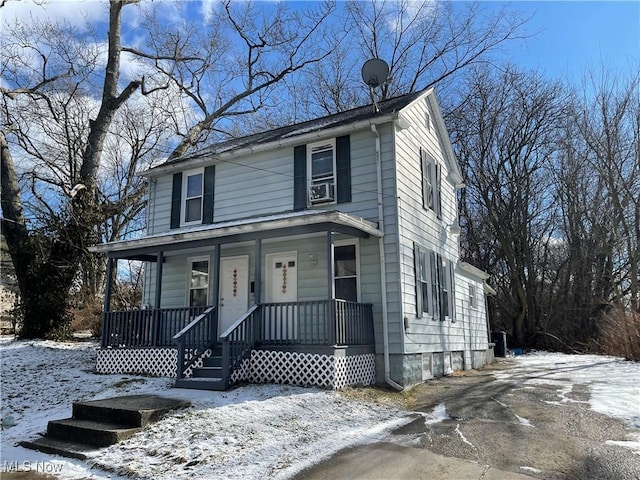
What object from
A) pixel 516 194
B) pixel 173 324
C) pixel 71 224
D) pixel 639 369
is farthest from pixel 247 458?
pixel 516 194

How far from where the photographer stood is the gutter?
1013cm

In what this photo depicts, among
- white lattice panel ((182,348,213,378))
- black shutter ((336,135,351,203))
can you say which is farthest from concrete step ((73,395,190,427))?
black shutter ((336,135,351,203))

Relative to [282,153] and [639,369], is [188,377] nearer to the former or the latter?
[282,153]

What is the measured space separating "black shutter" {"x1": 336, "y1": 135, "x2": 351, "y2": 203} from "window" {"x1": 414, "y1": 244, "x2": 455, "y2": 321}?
78.4 inches

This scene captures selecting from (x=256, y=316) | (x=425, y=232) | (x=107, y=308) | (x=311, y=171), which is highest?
(x=311, y=171)

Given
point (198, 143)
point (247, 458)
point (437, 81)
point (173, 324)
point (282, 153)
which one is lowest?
point (247, 458)

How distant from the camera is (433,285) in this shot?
11445mm

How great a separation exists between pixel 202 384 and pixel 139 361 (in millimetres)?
2726

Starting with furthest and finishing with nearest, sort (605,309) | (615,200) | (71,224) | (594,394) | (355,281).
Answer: (605,309)
(615,200)
(71,224)
(355,281)
(594,394)

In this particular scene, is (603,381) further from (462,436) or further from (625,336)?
(462,436)

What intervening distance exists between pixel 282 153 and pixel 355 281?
12.4 feet

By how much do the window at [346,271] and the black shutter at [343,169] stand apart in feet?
3.63

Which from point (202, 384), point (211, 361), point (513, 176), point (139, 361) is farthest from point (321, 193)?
point (513, 176)

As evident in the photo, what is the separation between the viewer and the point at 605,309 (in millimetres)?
21938
